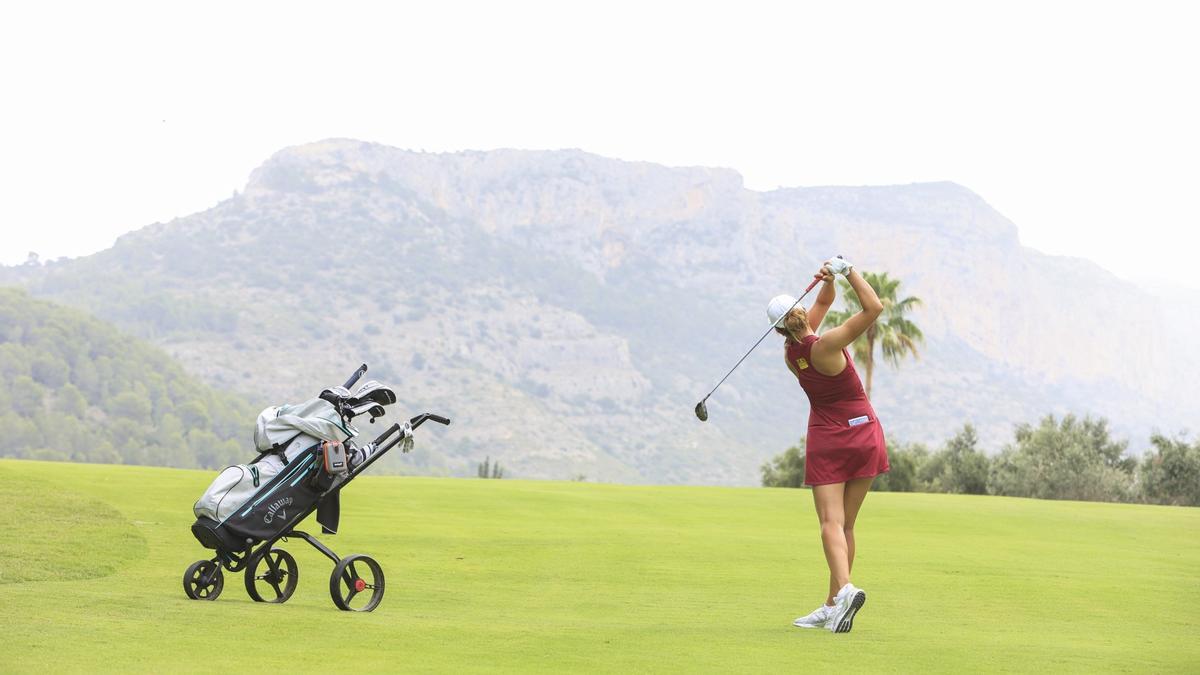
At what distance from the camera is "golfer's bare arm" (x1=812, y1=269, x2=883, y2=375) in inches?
368

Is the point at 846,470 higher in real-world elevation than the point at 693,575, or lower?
higher

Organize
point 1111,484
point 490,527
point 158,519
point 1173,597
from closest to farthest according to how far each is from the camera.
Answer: point 1173,597 < point 158,519 < point 490,527 < point 1111,484

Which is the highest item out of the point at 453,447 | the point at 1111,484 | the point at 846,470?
the point at 846,470

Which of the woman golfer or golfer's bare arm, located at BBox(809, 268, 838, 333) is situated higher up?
golfer's bare arm, located at BBox(809, 268, 838, 333)

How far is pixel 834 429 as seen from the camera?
32.2 feet

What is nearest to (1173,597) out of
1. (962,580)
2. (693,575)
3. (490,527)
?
(962,580)

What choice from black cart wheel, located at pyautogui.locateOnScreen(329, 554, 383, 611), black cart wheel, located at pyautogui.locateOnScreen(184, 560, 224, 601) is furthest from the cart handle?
black cart wheel, located at pyautogui.locateOnScreen(184, 560, 224, 601)

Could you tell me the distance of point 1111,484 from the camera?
41.9m

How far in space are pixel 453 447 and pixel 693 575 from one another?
6911 inches

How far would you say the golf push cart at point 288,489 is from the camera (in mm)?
9602

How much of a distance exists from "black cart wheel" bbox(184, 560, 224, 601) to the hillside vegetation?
122090mm

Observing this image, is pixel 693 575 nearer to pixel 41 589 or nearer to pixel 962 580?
pixel 962 580

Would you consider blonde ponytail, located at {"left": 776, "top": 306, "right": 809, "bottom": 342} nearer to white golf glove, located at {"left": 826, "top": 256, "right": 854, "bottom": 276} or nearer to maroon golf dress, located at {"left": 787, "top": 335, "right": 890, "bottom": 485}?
maroon golf dress, located at {"left": 787, "top": 335, "right": 890, "bottom": 485}

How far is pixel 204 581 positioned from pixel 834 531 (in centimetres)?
461
